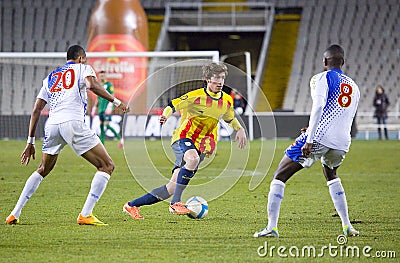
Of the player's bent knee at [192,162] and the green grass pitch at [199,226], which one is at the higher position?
the player's bent knee at [192,162]

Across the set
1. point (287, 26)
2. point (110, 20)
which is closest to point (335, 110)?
point (110, 20)

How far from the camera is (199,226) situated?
8.70 m

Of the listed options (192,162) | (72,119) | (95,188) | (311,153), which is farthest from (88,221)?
(311,153)

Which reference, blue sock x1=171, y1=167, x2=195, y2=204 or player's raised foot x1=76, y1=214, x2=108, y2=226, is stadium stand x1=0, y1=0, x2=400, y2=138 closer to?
blue sock x1=171, y1=167, x2=195, y2=204

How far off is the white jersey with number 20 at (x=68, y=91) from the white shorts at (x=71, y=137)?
0.07 meters

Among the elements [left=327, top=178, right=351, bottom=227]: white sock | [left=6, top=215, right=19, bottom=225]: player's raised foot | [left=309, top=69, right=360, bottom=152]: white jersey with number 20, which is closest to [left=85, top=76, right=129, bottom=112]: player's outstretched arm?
[left=6, top=215, right=19, bottom=225]: player's raised foot

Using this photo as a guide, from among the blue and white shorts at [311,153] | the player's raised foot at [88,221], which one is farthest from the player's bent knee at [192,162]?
the blue and white shorts at [311,153]

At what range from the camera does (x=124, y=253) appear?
22.6ft

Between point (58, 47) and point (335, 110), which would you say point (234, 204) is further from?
point (58, 47)

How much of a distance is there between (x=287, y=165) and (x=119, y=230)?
1902mm

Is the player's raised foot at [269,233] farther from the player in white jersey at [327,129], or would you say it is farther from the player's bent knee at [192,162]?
the player's bent knee at [192,162]

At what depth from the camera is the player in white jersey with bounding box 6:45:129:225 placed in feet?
28.0

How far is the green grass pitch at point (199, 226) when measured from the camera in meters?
6.87

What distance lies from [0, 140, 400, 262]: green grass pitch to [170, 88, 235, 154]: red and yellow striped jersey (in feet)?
3.05
